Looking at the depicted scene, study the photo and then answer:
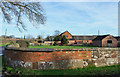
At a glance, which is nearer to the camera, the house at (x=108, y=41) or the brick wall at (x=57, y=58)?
the brick wall at (x=57, y=58)

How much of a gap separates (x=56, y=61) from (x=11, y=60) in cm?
321

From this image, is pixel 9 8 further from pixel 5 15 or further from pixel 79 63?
pixel 79 63

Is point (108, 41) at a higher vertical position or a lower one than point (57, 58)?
higher

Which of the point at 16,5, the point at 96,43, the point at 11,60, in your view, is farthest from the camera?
the point at 96,43

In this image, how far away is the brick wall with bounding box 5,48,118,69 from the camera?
6.69 m

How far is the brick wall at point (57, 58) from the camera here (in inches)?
263

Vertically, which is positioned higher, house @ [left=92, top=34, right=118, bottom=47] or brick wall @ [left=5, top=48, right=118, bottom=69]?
house @ [left=92, top=34, right=118, bottom=47]

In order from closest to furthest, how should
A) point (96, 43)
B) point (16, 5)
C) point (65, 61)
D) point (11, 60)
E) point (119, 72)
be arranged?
point (119, 72) → point (65, 61) → point (11, 60) → point (16, 5) → point (96, 43)

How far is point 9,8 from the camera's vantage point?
10.7 meters

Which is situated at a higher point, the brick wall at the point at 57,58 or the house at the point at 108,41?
the house at the point at 108,41

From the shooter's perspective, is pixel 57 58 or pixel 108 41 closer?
pixel 57 58

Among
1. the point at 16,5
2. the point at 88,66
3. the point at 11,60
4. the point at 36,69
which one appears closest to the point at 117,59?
the point at 88,66

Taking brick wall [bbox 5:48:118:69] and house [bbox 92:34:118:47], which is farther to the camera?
house [bbox 92:34:118:47]

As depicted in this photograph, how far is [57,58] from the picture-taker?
265 inches
